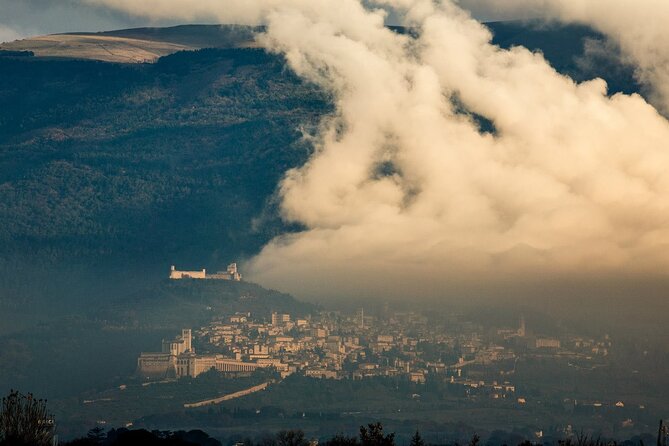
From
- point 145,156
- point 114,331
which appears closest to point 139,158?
point 145,156

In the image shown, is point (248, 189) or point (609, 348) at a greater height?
point (248, 189)

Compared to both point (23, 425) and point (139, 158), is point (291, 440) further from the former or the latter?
point (139, 158)

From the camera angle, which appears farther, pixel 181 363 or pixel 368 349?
pixel 368 349

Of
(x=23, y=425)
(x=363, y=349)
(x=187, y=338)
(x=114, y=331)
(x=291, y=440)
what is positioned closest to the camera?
(x=23, y=425)

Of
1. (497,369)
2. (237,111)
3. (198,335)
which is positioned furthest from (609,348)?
(237,111)

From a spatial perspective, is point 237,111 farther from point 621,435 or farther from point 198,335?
point 621,435

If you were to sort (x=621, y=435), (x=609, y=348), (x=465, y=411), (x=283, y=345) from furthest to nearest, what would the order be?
(x=283, y=345), (x=609, y=348), (x=465, y=411), (x=621, y=435)

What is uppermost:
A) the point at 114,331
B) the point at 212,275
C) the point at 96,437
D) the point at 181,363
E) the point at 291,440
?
the point at 212,275

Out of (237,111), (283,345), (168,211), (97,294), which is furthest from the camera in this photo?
(237,111)
